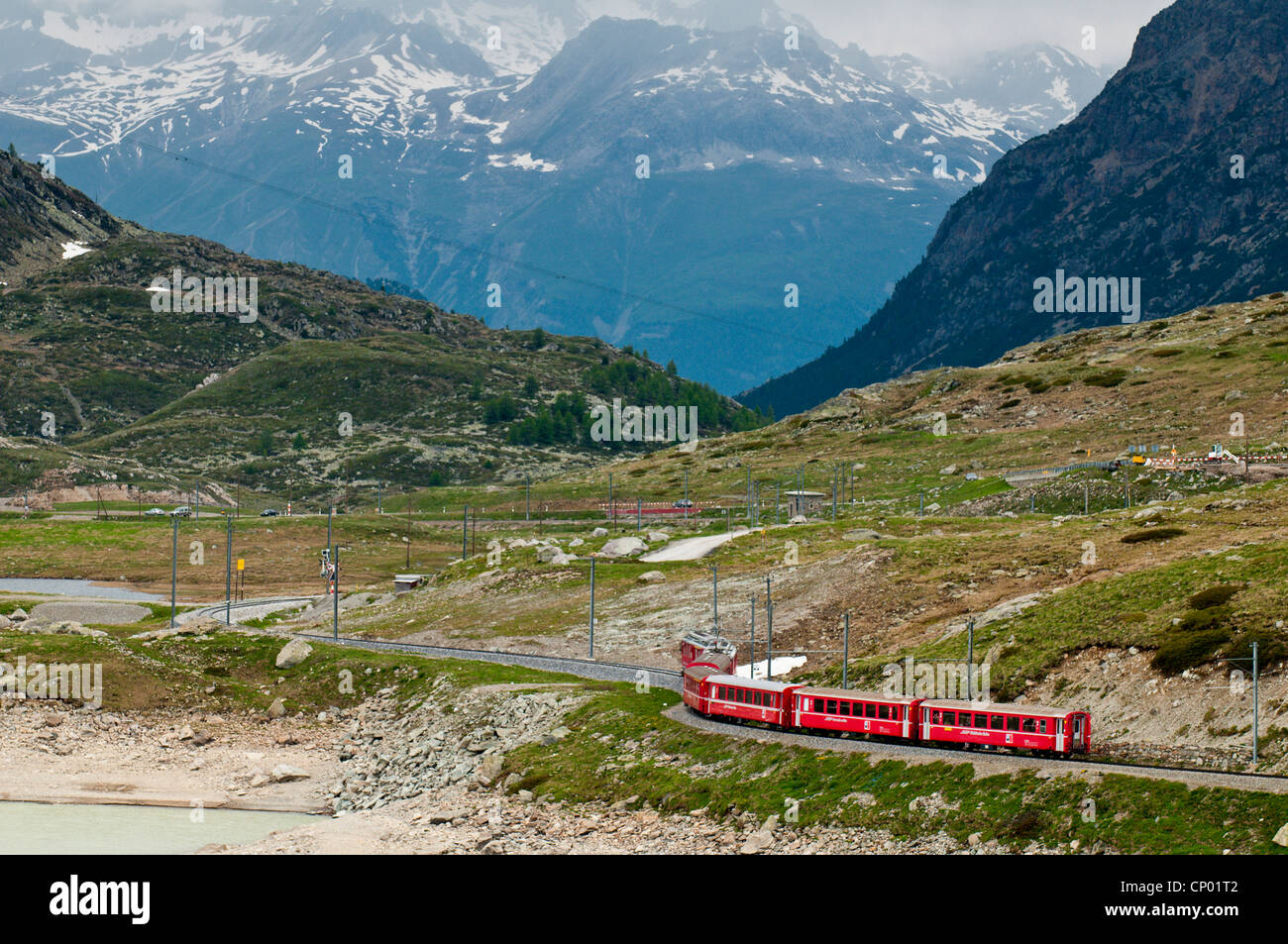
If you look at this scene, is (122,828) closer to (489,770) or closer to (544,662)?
(489,770)

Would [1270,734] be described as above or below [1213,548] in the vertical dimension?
below

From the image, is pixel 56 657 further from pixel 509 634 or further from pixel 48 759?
pixel 509 634

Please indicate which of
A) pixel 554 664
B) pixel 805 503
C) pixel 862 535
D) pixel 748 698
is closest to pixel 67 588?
pixel 554 664

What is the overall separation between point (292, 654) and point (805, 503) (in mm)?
94823

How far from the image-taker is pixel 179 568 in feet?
644

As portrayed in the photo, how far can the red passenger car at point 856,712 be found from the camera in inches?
2594

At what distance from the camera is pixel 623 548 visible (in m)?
160

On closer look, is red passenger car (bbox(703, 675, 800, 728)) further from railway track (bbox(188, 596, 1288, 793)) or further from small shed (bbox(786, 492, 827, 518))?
small shed (bbox(786, 492, 827, 518))

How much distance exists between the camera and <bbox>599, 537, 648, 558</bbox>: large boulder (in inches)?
6247

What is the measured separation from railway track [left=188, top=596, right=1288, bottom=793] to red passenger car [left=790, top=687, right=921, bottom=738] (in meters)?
0.60
